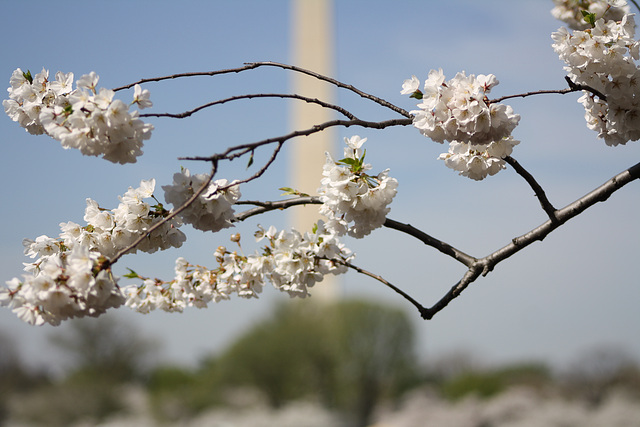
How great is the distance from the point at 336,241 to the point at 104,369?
1610 cm

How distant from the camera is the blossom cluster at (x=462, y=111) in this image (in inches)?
45.8

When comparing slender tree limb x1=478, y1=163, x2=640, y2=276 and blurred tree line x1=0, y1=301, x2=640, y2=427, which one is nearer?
slender tree limb x1=478, y1=163, x2=640, y2=276

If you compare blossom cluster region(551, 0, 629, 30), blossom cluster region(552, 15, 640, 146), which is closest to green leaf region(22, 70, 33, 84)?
blossom cluster region(552, 15, 640, 146)

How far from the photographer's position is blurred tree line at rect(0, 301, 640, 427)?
13766mm

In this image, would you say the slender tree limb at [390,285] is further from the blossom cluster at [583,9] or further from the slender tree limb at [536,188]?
the blossom cluster at [583,9]

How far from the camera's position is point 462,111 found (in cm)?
117

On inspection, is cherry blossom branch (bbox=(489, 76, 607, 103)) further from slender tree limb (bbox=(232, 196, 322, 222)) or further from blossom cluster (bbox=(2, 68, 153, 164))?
blossom cluster (bbox=(2, 68, 153, 164))

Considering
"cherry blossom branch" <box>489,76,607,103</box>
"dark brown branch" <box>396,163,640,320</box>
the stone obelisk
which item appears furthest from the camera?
the stone obelisk

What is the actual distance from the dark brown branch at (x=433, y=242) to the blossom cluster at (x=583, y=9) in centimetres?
67

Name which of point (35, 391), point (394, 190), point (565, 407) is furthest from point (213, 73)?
point (35, 391)

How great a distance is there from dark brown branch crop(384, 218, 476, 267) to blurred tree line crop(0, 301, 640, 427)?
→ 1204 centimetres

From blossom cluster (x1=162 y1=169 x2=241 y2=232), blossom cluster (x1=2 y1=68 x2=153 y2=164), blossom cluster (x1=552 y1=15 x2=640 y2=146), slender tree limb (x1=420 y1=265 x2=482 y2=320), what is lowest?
slender tree limb (x1=420 y1=265 x2=482 y2=320)

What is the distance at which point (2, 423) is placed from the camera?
1411 cm

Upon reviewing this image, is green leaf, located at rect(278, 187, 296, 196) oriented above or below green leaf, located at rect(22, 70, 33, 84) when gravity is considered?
below
